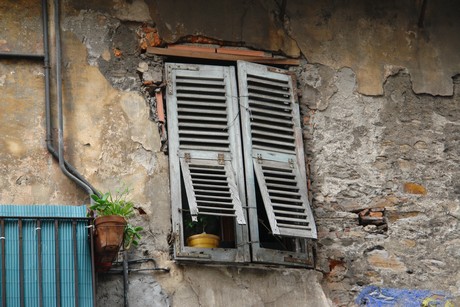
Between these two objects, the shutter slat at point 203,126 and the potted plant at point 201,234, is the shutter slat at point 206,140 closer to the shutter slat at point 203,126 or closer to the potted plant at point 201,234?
the shutter slat at point 203,126

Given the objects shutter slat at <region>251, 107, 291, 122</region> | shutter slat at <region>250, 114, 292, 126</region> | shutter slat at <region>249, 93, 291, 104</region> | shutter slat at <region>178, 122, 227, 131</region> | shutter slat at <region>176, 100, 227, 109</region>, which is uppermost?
shutter slat at <region>249, 93, 291, 104</region>

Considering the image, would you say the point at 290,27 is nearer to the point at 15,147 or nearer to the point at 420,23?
the point at 420,23

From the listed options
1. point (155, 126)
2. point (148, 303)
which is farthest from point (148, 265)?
point (155, 126)

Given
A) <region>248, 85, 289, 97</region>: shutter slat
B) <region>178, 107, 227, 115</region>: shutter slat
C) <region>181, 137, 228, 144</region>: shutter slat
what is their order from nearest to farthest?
<region>181, 137, 228, 144</region>: shutter slat < <region>178, 107, 227, 115</region>: shutter slat < <region>248, 85, 289, 97</region>: shutter slat

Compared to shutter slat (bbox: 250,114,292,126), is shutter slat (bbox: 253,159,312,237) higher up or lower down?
lower down

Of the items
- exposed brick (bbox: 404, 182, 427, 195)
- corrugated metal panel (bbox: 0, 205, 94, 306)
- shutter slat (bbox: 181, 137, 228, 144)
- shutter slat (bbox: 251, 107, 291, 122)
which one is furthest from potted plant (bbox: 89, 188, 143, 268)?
exposed brick (bbox: 404, 182, 427, 195)

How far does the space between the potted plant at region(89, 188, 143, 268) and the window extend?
1.36ft

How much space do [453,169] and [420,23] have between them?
1.22 meters

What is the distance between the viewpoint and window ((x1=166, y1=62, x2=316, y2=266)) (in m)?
7.57

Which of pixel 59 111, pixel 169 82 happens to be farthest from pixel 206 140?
pixel 59 111

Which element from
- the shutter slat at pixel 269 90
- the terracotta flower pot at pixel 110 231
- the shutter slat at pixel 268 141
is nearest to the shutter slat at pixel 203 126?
the shutter slat at pixel 268 141

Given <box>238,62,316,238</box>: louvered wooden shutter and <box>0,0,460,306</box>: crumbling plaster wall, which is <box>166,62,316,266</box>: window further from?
<box>0,0,460,306</box>: crumbling plaster wall

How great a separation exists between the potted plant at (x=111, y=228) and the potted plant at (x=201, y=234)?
39 centimetres

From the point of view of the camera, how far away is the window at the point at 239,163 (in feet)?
24.8
